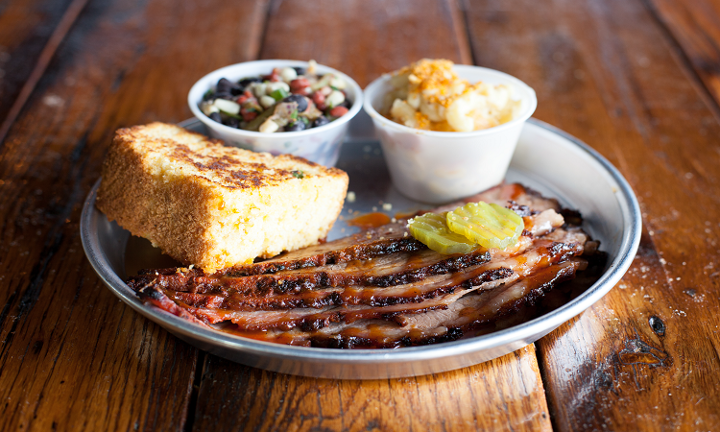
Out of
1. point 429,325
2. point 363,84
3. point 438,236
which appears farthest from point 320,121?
point 363,84

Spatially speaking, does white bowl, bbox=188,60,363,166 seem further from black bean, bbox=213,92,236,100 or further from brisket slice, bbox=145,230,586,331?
brisket slice, bbox=145,230,586,331

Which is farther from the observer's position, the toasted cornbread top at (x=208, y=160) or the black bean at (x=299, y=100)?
the black bean at (x=299, y=100)

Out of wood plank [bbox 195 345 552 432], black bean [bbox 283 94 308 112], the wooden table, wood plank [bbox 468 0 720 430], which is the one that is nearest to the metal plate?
wood plank [bbox 195 345 552 432]

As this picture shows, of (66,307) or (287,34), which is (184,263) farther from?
(287,34)

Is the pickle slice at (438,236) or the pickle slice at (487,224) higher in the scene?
the pickle slice at (487,224)

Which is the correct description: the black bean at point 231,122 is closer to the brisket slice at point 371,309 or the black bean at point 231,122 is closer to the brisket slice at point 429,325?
the brisket slice at point 371,309

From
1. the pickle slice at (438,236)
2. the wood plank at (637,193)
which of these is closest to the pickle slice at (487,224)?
the pickle slice at (438,236)

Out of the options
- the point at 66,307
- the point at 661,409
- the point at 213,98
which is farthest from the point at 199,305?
the point at 661,409
